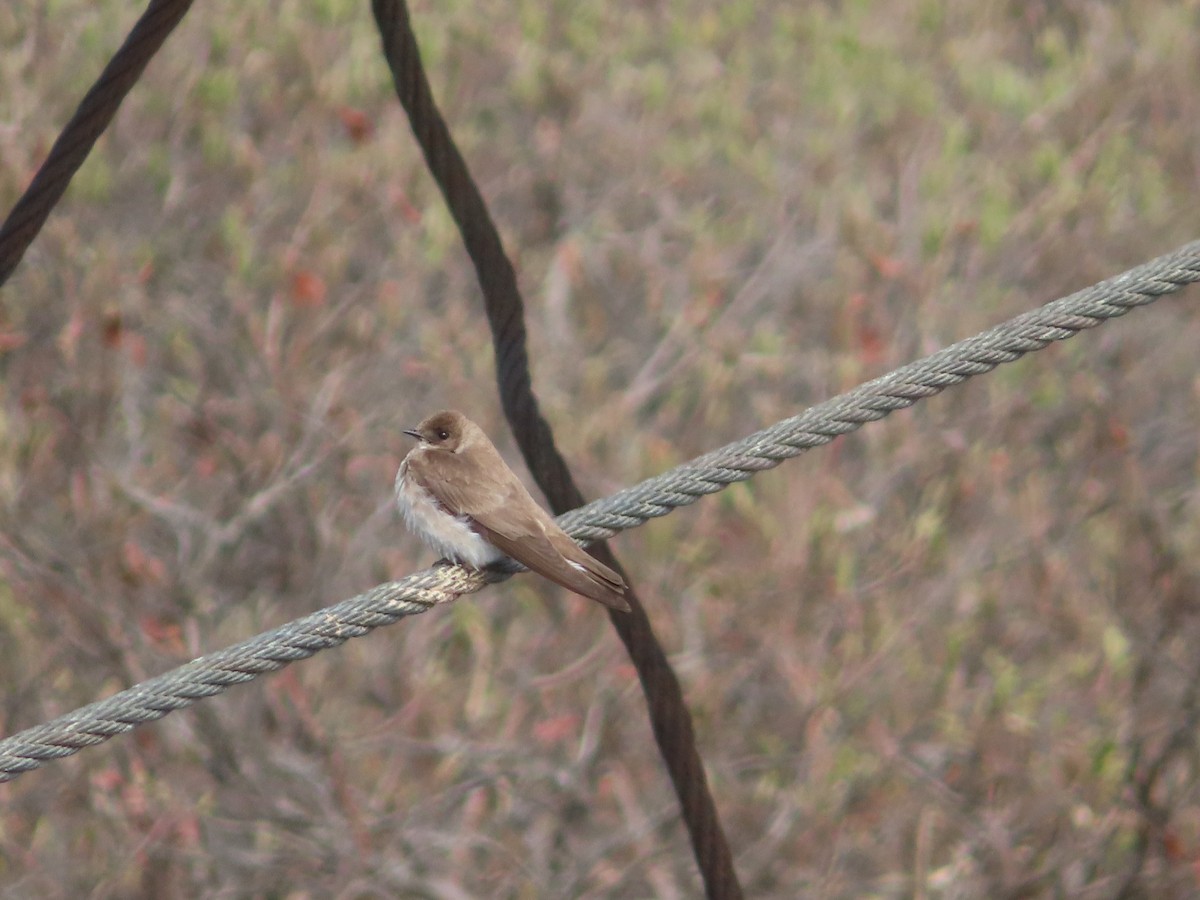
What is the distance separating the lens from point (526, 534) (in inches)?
160

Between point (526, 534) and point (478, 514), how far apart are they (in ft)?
0.84

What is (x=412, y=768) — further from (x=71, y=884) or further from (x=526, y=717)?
(x=71, y=884)

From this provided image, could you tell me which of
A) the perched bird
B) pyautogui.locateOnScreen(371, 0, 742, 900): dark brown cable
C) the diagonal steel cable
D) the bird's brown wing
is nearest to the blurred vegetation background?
the perched bird

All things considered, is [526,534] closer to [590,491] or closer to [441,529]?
[441,529]

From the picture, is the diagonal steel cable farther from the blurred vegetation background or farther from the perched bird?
the blurred vegetation background

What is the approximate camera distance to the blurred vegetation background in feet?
21.9

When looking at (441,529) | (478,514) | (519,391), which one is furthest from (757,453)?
(441,529)

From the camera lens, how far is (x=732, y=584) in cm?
714

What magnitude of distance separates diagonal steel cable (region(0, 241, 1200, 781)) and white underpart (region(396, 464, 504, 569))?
65 centimetres

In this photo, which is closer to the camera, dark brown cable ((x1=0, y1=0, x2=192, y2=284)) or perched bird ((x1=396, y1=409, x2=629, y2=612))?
dark brown cable ((x1=0, y1=0, x2=192, y2=284))

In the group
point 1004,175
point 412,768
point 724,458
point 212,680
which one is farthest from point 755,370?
point 212,680

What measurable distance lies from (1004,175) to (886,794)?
142 inches

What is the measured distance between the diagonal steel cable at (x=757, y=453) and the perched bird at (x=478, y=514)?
26 centimetres

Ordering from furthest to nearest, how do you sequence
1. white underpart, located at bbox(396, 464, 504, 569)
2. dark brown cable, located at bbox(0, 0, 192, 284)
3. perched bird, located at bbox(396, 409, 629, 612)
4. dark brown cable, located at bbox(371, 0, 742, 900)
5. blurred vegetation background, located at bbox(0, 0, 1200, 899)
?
blurred vegetation background, located at bbox(0, 0, 1200, 899)
white underpart, located at bbox(396, 464, 504, 569)
perched bird, located at bbox(396, 409, 629, 612)
dark brown cable, located at bbox(371, 0, 742, 900)
dark brown cable, located at bbox(0, 0, 192, 284)
